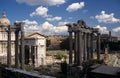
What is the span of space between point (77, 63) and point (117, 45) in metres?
58.8

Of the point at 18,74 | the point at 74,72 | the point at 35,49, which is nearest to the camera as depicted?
the point at 18,74

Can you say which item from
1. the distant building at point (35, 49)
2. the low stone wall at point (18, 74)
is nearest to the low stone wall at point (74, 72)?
the low stone wall at point (18, 74)

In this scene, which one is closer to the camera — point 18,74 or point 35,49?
point 18,74

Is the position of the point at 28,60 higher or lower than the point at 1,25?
lower

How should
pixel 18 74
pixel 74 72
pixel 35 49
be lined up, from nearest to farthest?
pixel 18 74, pixel 74 72, pixel 35 49

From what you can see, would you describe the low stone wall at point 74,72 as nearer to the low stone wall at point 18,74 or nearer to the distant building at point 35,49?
the low stone wall at point 18,74

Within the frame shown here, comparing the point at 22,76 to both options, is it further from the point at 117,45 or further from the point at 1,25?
the point at 117,45

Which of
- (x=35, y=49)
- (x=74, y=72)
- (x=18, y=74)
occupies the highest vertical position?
(x=35, y=49)

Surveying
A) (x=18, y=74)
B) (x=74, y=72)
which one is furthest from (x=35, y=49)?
(x=18, y=74)

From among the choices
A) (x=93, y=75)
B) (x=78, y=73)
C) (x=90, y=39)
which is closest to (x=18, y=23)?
(x=78, y=73)

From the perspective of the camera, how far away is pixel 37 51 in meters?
47.5

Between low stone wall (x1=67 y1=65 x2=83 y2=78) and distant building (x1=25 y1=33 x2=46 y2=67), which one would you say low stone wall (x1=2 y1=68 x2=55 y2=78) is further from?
distant building (x1=25 y1=33 x2=46 y2=67)

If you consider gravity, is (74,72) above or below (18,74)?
below

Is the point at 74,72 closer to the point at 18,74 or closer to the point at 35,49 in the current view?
the point at 18,74
